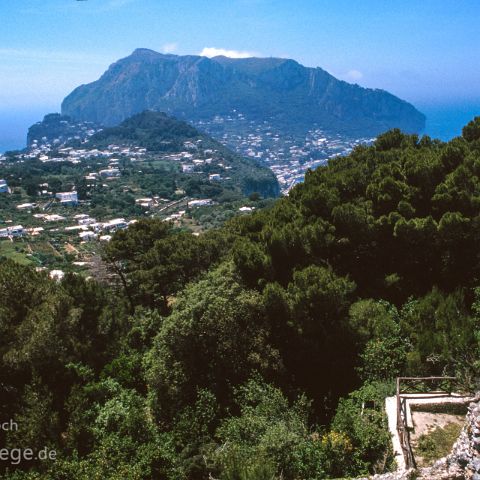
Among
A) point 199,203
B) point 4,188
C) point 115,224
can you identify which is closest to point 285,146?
point 199,203

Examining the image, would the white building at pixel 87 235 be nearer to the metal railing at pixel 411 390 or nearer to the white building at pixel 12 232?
the white building at pixel 12 232

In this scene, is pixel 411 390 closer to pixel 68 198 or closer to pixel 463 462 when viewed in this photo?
pixel 463 462

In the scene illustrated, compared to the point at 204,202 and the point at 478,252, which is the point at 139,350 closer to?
the point at 478,252

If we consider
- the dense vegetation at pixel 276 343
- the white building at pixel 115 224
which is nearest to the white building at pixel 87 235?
the white building at pixel 115 224

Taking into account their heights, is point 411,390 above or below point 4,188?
below

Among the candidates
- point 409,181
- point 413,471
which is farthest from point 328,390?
point 409,181

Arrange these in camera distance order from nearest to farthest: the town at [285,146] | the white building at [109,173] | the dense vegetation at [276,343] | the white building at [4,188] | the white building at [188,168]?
the dense vegetation at [276,343] → the white building at [4,188] → the white building at [109,173] → the white building at [188,168] → the town at [285,146]

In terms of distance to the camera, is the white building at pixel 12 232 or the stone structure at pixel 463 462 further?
the white building at pixel 12 232

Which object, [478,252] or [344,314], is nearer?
[344,314]
